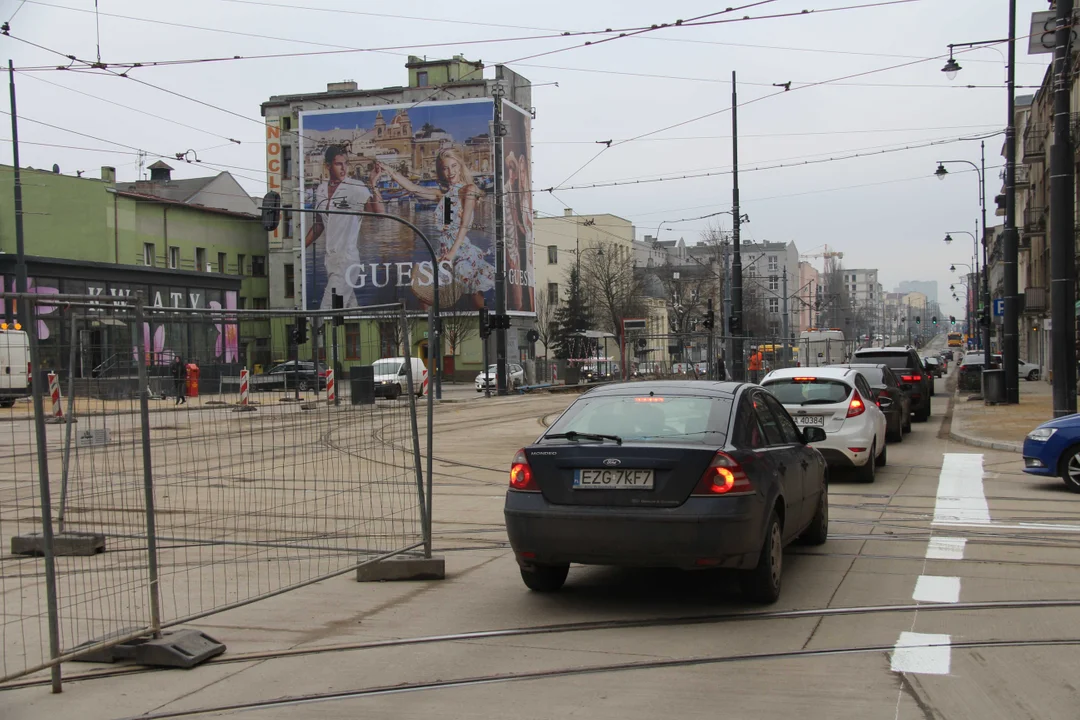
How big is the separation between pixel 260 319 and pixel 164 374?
2.98 ft

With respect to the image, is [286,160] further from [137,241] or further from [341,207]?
[137,241]

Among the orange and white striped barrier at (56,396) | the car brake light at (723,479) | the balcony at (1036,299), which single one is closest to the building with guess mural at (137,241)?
the orange and white striped barrier at (56,396)

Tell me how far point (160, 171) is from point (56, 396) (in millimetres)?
75631

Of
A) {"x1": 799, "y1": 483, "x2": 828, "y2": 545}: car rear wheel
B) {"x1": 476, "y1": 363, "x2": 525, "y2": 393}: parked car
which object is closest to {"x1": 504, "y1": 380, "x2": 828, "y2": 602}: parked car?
{"x1": 799, "y1": 483, "x2": 828, "y2": 545}: car rear wheel

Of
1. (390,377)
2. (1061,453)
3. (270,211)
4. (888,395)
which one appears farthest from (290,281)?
(390,377)

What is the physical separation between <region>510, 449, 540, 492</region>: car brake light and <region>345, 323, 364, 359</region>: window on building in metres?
1.46

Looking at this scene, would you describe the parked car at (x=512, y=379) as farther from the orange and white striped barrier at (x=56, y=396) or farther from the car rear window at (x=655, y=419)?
the orange and white striped barrier at (x=56, y=396)

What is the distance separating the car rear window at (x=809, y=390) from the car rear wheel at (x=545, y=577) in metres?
6.98

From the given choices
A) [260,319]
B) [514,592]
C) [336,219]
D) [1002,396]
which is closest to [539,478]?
[514,592]

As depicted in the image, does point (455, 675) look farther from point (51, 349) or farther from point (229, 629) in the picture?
point (51, 349)

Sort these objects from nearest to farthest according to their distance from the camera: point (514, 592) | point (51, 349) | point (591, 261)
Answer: point (51, 349) → point (514, 592) → point (591, 261)

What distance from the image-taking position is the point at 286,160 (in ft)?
236

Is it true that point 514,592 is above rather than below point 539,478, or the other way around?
below

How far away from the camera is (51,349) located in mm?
5340
